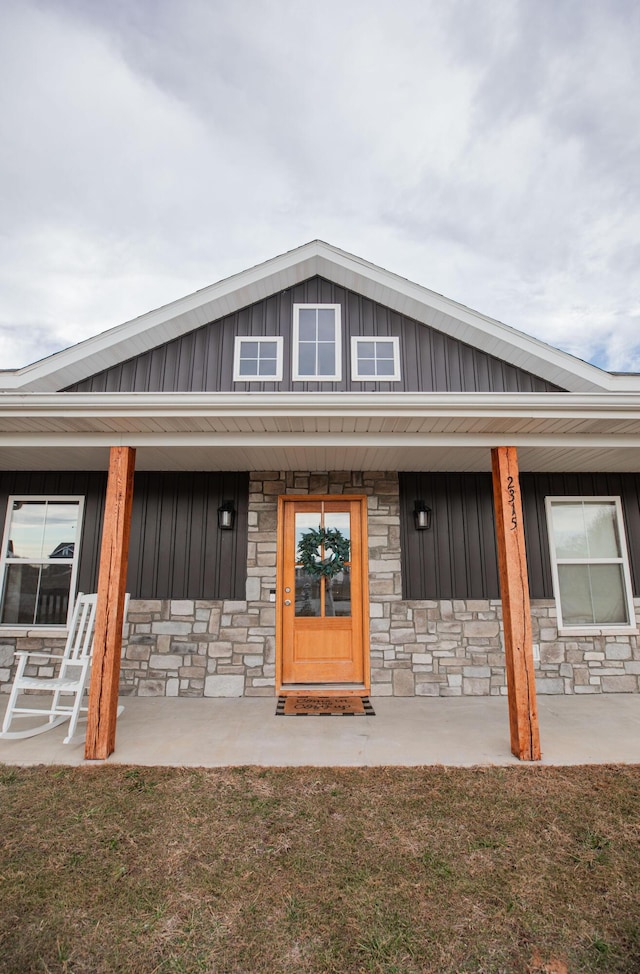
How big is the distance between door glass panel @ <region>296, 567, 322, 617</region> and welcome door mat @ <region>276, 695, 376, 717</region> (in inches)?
32.6

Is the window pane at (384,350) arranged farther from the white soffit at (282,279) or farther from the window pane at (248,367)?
the window pane at (248,367)

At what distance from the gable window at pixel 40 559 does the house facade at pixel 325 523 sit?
2 cm

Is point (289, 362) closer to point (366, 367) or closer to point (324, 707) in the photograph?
point (366, 367)

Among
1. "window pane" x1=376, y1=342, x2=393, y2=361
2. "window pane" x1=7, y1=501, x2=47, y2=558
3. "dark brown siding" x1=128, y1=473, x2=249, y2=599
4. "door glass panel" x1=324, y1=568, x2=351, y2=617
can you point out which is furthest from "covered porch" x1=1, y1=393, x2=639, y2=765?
"window pane" x1=376, y1=342, x2=393, y2=361

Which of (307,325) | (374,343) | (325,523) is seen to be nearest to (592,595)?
(325,523)

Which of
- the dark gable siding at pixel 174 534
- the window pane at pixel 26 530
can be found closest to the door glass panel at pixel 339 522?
the dark gable siding at pixel 174 534

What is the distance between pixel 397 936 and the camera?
1779 mm

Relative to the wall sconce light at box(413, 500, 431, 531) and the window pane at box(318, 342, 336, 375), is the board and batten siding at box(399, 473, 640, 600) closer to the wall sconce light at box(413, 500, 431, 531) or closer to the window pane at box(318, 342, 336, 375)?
the wall sconce light at box(413, 500, 431, 531)

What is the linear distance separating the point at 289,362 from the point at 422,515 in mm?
2238

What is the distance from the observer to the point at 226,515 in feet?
16.3

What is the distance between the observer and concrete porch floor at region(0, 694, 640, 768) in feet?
10.9

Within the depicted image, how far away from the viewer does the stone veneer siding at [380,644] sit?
4.83 metres

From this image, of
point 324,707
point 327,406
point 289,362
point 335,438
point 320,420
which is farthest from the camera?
point 289,362

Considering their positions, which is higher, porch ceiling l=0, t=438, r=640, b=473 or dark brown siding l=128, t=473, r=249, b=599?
porch ceiling l=0, t=438, r=640, b=473
